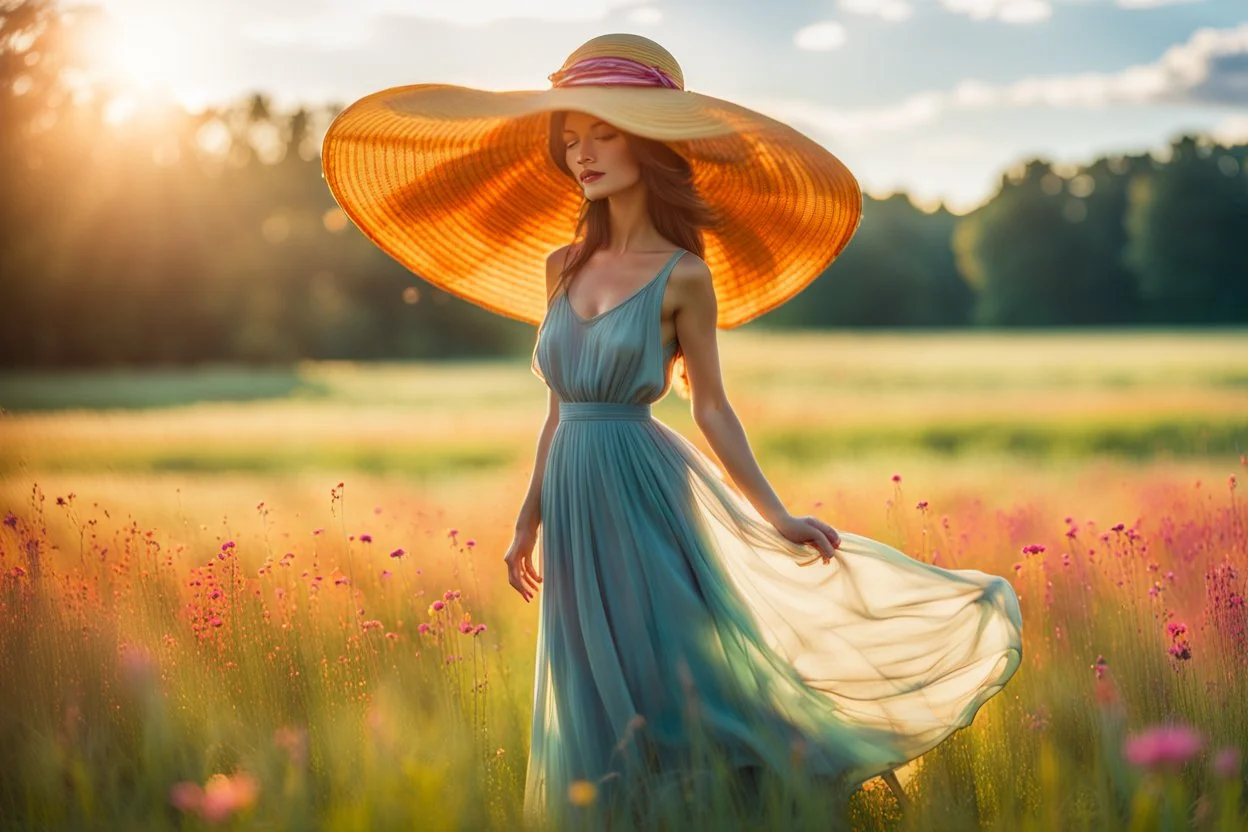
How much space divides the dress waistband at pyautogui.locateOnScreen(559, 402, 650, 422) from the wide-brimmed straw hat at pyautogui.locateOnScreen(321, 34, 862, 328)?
751 millimetres

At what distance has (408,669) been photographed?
411 cm

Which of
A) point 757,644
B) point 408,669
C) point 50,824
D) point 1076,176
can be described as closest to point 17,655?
point 50,824

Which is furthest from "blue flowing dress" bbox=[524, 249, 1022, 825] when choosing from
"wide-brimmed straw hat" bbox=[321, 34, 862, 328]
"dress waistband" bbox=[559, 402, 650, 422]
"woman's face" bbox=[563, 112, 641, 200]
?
"wide-brimmed straw hat" bbox=[321, 34, 862, 328]

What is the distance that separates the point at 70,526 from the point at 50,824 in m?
2.39

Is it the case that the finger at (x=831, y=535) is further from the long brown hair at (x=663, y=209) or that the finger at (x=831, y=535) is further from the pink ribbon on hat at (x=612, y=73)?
the pink ribbon on hat at (x=612, y=73)

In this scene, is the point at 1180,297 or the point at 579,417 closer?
the point at 579,417

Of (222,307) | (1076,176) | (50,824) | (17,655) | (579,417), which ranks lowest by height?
(50,824)

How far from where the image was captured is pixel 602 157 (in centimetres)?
311

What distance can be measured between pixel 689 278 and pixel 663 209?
0.28 metres

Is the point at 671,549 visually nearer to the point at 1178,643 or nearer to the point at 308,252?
the point at 1178,643

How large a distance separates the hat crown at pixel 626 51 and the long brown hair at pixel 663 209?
0.60 feet

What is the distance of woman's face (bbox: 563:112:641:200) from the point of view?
311cm

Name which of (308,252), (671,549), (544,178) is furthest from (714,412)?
(308,252)

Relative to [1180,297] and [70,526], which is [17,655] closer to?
[70,526]
